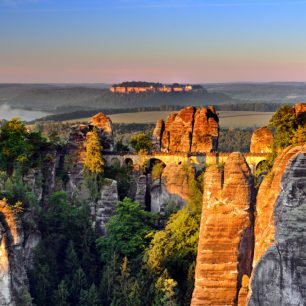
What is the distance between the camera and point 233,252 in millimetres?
29062

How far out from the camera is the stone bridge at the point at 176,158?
2036 inches

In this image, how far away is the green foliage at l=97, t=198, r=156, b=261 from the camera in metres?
40.1

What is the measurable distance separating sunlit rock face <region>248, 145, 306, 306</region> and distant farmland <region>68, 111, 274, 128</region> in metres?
116

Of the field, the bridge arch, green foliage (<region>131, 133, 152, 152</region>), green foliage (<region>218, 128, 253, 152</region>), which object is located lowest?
the field

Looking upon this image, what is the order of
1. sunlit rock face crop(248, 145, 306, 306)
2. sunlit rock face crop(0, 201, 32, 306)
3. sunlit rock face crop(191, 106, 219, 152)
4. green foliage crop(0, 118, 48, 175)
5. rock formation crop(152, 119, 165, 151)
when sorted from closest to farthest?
1. sunlit rock face crop(248, 145, 306, 306)
2. sunlit rock face crop(0, 201, 32, 306)
3. green foliage crop(0, 118, 48, 175)
4. sunlit rock face crop(191, 106, 219, 152)
5. rock formation crop(152, 119, 165, 151)

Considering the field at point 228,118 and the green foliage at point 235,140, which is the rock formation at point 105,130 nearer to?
the green foliage at point 235,140

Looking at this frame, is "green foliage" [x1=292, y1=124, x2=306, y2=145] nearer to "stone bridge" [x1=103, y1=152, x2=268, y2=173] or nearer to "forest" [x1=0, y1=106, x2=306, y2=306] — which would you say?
"forest" [x1=0, y1=106, x2=306, y2=306]

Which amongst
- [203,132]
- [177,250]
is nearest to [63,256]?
[177,250]

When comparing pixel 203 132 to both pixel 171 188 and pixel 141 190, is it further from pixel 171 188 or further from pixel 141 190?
pixel 171 188

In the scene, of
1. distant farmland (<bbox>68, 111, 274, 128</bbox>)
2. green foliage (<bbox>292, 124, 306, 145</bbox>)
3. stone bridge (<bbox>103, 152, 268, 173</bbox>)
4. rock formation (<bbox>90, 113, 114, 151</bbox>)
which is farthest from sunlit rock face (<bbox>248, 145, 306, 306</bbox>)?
distant farmland (<bbox>68, 111, 274, 128</bbox>)

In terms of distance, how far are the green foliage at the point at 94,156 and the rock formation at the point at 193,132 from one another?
23.5 ft

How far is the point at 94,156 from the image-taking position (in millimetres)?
48312

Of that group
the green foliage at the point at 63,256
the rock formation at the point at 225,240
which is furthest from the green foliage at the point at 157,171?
the rock formation at the point at 225,240

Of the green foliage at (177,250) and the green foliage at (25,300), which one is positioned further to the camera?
the green foliage at (177,250)
